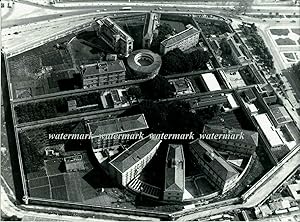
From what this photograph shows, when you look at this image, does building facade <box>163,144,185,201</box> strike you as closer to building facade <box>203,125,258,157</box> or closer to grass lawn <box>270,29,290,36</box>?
building facade <box>203,125,258,157</box>

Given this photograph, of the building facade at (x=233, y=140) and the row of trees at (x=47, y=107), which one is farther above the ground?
the row of trees at (x=47, y=107)

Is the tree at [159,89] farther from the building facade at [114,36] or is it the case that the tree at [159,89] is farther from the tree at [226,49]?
the tree at [226,49]

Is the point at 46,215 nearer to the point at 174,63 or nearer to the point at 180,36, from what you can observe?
the point at 174,63

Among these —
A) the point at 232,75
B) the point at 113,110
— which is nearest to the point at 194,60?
the point at 232,75

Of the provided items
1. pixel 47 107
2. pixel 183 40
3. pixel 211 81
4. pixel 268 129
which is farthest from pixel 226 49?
pixel 47 107


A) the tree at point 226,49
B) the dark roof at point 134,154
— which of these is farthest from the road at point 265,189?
the tree at point 226,49

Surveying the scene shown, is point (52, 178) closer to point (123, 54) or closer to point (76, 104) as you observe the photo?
point (76, 104)
